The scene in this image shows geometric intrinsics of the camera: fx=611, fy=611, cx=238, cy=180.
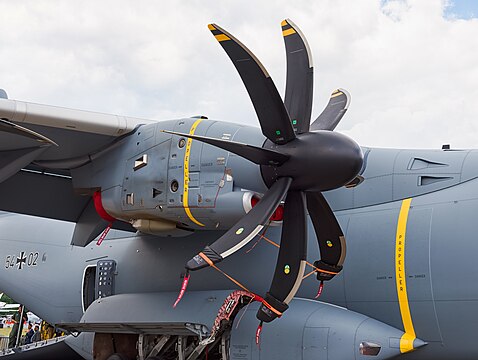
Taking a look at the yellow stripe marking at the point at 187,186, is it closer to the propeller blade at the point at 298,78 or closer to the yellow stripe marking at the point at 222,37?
the propeller blade at the point at 298,78

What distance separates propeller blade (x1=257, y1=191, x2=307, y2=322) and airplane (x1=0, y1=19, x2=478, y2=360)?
0.6 inches

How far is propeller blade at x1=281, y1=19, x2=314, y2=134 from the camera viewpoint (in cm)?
660

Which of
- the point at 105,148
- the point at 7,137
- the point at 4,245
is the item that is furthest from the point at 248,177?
the point at 4,245

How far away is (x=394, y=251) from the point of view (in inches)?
270

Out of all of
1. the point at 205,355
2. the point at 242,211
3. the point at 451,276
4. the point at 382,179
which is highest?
the point at 382,179

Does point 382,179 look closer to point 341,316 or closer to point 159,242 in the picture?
point 341,316

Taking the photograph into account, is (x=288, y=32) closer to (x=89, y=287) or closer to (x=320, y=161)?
(x=320, y=161)

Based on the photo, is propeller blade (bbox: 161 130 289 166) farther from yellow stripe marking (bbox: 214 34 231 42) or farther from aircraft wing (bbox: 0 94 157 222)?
aircraft wing (bbox: 0 94 157 222)

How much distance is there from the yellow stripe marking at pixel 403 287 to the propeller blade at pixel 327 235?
616 millimetres

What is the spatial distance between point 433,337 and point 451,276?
2.21 ft

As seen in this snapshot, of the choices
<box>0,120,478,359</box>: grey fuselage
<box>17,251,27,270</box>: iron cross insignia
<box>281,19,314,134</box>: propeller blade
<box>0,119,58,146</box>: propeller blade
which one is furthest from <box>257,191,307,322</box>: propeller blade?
<box>17,251,27,270</box>: iron cross insignia

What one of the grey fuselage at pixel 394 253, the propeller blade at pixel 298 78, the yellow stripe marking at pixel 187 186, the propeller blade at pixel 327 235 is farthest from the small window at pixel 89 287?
the propeller blade at pixel 298 78

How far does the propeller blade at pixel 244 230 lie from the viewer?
5.66 metres

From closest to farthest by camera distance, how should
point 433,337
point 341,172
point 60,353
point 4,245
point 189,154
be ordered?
point 341,172, point 433,337, point 189,154, point 60,353, point 4,245
